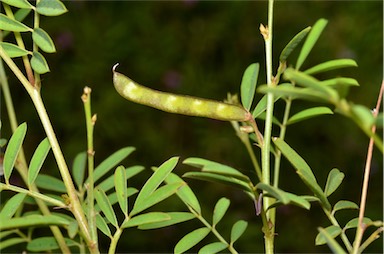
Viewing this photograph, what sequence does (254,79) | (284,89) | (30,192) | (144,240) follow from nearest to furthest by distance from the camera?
(284,89), (30,192), (254,79), (144,240)

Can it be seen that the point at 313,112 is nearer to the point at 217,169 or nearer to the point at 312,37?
the point at 312,37

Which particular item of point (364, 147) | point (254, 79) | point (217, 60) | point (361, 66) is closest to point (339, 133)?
point (364, 147)

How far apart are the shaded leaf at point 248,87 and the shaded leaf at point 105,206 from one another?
5.4 inches

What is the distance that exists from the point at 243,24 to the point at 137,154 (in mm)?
505

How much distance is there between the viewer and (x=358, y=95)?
1.91 m

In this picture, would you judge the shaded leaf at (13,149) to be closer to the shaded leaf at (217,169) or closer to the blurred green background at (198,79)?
the shaded leaf at (217,169)

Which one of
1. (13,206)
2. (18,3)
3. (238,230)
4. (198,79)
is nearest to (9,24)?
(18,3)

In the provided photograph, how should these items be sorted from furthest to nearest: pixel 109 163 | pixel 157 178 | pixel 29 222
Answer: pixel 109 163
pixel 157 178
pixel 29 222

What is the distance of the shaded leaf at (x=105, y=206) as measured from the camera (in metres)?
0.51

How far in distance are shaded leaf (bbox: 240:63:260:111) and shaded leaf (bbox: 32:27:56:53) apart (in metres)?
0.16

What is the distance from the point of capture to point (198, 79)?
75.4 inches

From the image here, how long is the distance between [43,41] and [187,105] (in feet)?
0.49

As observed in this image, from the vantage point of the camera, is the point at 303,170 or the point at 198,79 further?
the point at 198,79

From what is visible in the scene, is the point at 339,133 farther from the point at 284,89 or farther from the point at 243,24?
the point at 284,89
